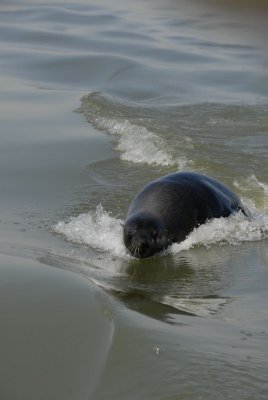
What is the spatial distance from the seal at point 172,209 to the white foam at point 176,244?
8 cm

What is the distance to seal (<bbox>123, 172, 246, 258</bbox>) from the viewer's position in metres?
7.00

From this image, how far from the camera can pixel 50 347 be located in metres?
4.49

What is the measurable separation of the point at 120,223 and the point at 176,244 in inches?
22.5

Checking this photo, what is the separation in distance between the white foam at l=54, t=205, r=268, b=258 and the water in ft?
0.06

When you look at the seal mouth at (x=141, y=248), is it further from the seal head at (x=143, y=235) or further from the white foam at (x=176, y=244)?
the white foam at (x=176, y=244)

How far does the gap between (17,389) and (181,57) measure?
45.7 ft

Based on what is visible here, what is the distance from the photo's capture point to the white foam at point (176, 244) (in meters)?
7.22

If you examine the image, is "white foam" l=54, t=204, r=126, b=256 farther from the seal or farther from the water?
the seal

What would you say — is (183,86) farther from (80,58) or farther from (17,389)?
(17,389)

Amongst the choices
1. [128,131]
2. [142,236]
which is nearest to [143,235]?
[142,236]

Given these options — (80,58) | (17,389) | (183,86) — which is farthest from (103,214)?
(80,58)

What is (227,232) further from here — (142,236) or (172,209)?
(142,236)

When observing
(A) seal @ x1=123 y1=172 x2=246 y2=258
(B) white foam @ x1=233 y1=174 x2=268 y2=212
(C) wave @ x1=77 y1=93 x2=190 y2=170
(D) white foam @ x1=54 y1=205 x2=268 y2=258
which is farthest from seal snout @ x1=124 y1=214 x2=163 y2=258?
(C) wave @ x1=77 y1=93 x2=190 y2=170

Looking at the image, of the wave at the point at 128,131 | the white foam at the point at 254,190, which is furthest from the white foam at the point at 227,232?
the wave at the point at 128,131
